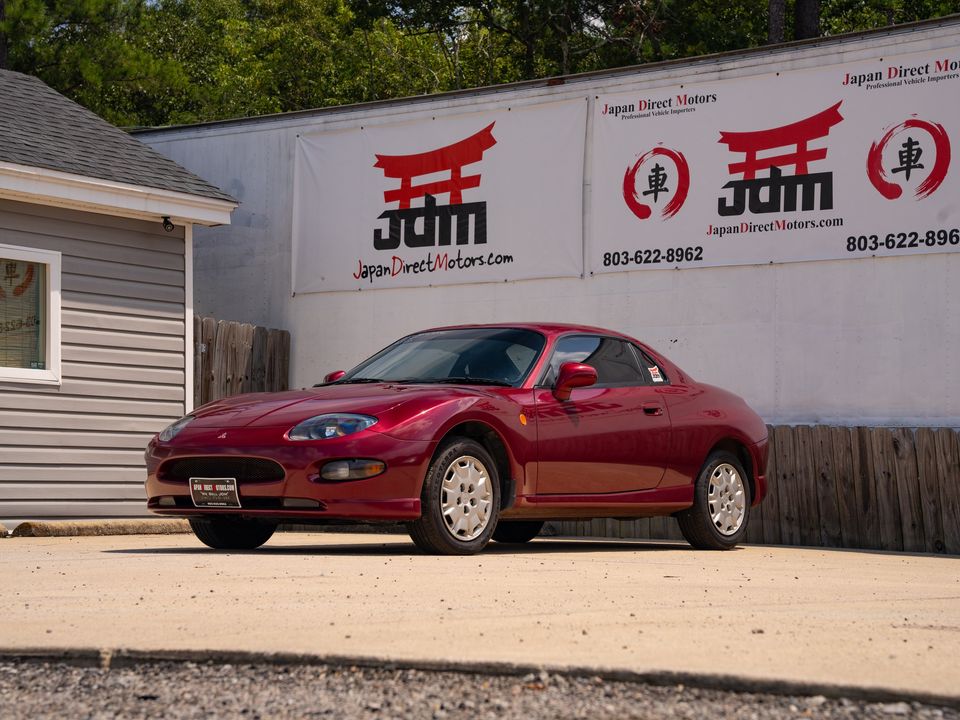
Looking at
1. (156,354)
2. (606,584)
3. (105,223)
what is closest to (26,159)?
(105,223)

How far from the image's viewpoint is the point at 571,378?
9.27m

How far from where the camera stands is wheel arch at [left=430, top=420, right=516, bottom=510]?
8820 millimetres

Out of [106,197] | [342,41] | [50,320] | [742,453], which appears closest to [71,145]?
[106,197]

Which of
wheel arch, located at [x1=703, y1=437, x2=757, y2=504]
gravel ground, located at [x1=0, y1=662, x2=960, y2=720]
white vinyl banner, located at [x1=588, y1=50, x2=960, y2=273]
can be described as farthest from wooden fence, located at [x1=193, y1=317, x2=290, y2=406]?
gravel ground, located at [x1=0, y1=662, x2=960, y2=720]

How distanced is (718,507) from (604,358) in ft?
4.59

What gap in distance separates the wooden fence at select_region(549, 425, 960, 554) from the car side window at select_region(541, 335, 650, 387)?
310cm

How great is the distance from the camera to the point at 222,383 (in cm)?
1559

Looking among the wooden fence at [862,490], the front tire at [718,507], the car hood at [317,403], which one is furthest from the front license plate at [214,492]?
the wooden fence at [862,490]

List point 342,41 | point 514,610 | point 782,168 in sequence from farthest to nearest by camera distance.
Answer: point 342,41
point 782,168
point 514,610

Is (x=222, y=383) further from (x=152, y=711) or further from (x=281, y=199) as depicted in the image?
(x=152, y=711)

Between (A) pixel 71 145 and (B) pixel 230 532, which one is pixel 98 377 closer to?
(A) pixel 71 145

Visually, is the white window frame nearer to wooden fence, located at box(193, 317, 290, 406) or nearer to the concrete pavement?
wooden fence, located at box(193, 317, 290, 406)

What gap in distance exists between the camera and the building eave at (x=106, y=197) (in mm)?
13148

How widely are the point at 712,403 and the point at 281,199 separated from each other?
7.56m
